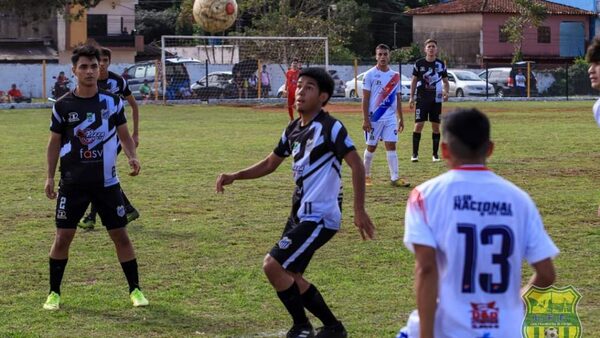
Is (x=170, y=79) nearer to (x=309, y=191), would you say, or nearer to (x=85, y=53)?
(x=85, y=53)

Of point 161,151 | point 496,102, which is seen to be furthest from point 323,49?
point 161,151

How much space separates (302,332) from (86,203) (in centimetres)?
216

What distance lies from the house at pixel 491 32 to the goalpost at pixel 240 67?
Result: 22.1 m

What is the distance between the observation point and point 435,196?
411 centimetres

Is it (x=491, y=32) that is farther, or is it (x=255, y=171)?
(x=491, y=32)

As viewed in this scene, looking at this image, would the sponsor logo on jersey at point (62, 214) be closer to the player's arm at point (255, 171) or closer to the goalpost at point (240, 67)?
the player's arm at point (255, 171)

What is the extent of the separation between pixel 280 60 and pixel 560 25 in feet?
104

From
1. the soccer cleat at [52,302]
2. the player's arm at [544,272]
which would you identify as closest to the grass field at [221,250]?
the soccer cleat at [52,302]

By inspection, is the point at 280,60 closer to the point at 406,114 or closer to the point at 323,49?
the point at 323,49

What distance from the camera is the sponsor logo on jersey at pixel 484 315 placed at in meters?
4.12

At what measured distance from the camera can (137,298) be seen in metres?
8.13

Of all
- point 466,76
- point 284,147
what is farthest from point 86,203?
point 466,76

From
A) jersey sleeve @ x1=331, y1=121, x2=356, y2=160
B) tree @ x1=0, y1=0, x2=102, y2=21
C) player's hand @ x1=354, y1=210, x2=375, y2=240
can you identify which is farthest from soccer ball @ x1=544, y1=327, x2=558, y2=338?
tree @ x1=0, y1=0, x2=102, y2=21

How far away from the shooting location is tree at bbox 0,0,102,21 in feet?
198
